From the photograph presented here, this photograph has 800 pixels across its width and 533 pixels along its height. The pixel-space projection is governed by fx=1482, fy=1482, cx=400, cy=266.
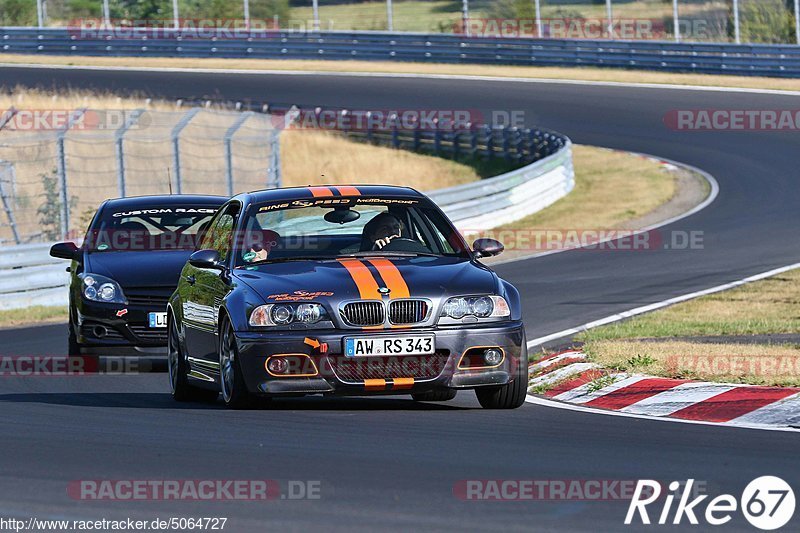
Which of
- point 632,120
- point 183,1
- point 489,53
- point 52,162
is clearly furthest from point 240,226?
point 183,1

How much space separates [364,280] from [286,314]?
1.62 feet

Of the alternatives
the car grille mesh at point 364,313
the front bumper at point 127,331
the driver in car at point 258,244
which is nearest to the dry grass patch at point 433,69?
the front bumper at point 127,331

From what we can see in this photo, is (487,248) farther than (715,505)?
Yes

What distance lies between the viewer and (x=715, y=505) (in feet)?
18.7

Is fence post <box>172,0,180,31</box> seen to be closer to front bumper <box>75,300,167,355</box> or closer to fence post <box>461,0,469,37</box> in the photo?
fence post <box>461,0,469,37</box>

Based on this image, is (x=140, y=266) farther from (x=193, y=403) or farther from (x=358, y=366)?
(x=358, y=366)

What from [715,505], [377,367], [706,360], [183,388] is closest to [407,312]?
[377,367]

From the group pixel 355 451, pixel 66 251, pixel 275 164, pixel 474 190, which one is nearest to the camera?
pixel 355 451

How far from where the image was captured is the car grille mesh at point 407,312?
8484 millimetres

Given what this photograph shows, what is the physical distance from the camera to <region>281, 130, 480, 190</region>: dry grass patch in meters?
32.2

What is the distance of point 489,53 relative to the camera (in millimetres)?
44906

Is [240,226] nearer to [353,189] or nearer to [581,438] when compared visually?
[353,189]

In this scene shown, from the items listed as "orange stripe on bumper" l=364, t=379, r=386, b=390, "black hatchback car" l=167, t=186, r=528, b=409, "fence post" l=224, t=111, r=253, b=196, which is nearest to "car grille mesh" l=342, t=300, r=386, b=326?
"black hatchback car" l=167, t=186, r=528, b=409

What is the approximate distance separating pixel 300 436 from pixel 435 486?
5.30 ft
